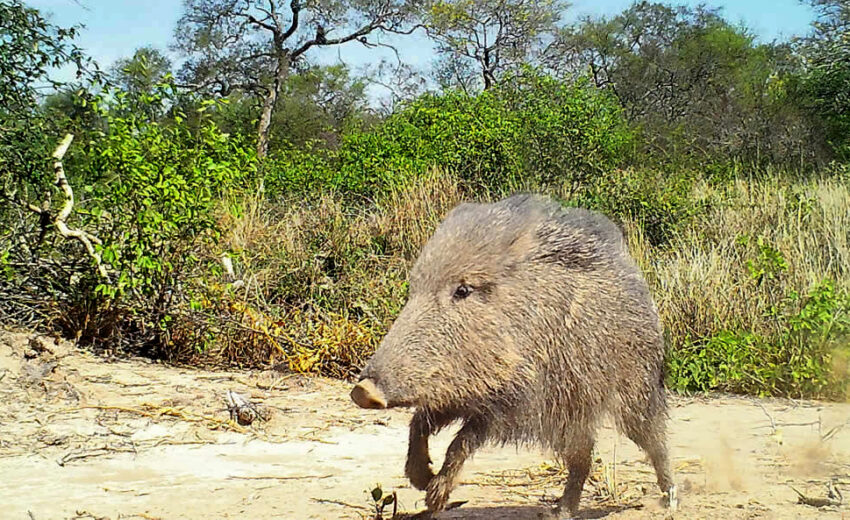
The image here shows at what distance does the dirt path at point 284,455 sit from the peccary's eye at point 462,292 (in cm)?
120

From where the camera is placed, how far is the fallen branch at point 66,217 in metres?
6.55

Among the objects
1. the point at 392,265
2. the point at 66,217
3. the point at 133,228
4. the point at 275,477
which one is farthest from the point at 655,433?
the point at 392,265

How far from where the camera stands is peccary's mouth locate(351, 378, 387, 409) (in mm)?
2564

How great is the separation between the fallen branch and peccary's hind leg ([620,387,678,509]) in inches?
174

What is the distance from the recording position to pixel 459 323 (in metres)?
2.82

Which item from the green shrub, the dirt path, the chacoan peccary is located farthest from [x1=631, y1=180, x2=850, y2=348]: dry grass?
the chacoan peccary

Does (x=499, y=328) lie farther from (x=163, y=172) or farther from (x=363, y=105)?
(x=363, y=105)

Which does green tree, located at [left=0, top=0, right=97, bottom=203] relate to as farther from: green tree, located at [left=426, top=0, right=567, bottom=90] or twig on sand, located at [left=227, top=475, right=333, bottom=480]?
green tree, located at [left=426, top=0, right=567, bottom=90]

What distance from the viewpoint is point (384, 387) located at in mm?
2604

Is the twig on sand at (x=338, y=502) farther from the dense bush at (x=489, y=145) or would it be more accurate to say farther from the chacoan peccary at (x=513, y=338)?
the dense bush at (x=489, y=145)

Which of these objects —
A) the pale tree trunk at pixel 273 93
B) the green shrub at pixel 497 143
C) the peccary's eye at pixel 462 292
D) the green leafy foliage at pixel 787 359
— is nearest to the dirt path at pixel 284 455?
the green leafy foliage at pixel 787 359

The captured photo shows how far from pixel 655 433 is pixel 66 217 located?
4985 mm

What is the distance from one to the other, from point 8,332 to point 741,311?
627cm

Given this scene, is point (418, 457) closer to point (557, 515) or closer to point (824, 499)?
point (557, 515)
